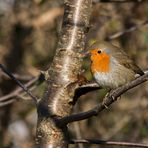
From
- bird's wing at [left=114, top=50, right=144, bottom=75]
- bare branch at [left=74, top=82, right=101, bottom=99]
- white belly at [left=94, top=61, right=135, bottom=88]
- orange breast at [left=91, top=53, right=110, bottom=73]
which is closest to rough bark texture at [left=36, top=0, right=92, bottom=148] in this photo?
bare branch at [left=74, top=82, right=101, bottom=99]

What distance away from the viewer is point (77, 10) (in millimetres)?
2441

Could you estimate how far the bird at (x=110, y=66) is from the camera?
3.89 m

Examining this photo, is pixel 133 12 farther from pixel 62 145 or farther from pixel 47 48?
pixel 62 145

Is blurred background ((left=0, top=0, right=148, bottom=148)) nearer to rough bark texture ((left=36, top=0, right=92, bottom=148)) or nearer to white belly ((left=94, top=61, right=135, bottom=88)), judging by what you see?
white belly ((left=94, top=61, right=135, bottom=88))

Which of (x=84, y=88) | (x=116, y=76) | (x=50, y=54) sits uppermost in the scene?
(x=50, y=54)

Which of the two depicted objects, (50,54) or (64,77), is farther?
(50,54)

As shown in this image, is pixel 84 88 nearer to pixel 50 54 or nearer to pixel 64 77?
pixel 64 77

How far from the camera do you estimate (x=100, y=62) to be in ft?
13.0

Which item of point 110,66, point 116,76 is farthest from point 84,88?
point 110,66

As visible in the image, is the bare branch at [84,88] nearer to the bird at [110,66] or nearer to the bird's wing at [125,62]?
the bird at [110,66]

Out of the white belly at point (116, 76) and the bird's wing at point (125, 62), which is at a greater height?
the bird's wing at point (125, 62)

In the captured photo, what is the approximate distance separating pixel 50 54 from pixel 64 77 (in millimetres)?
3967

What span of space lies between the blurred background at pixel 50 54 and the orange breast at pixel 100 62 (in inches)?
62.2

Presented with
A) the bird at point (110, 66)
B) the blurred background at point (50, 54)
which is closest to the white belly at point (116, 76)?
the bird at point (110, 66)
